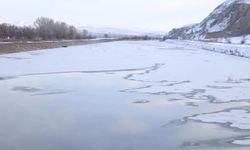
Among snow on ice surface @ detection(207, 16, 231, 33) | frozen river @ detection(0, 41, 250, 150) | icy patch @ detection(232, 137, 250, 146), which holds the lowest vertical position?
snow on ice surface @ detection(207, 16, 231, 33)

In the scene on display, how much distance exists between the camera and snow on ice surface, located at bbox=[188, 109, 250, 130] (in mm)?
10195

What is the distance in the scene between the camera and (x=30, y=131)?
966 centimetres

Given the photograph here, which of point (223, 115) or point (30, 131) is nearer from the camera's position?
point (30, 131)

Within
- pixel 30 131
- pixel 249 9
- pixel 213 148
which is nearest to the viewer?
pixel 213 148

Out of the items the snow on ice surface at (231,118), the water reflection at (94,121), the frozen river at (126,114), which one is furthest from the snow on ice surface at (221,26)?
the snow on ice surface at (231,118)

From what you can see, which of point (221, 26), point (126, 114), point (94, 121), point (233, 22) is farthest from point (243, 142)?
point (221, 26)

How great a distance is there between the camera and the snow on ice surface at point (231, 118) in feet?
33.4

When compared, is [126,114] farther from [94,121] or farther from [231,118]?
[231,118]

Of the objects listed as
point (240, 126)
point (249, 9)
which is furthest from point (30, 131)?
point (249, 9)

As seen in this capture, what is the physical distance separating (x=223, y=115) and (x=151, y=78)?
905cm

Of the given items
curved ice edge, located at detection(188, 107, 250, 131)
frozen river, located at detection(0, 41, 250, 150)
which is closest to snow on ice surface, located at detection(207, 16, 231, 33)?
frozen river, located at detection(0, 41, 250, 150)

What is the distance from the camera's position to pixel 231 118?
1088 cm

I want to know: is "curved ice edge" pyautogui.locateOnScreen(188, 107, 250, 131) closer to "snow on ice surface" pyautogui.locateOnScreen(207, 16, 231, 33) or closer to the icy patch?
the icy patch

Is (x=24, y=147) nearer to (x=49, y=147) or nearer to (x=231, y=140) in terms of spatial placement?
(x=49, y=147)
